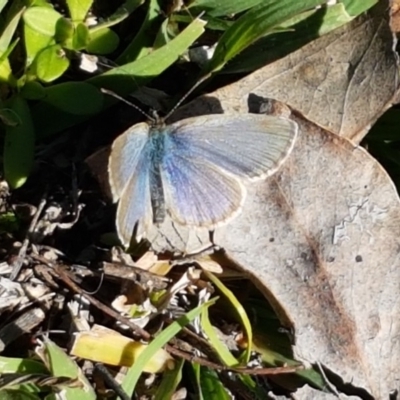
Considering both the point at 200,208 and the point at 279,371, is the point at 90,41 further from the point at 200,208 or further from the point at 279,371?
the point at 279,371

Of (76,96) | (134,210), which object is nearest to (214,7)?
(76,96)

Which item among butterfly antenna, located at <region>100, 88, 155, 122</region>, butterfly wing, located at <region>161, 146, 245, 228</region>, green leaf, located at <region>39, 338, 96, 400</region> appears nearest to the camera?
green leaf, located at <region>39, 338, 96, 400</region>

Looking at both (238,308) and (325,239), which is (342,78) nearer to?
(325,239)

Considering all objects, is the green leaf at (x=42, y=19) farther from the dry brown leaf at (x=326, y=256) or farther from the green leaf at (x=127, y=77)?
the dry brown leaf at (x=326, y=256)

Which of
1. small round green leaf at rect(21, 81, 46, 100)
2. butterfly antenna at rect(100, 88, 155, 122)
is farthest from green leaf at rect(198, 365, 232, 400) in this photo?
small round green leaf at rect(21, 81, 46, 100)

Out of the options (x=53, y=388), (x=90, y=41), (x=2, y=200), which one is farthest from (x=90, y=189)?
(x=53, y=388)

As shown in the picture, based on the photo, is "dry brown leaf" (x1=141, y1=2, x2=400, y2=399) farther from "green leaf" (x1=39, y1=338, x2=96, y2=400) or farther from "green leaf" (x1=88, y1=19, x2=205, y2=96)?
"green leaf" (x1=39, y1=338, x2=96, y2=400)
